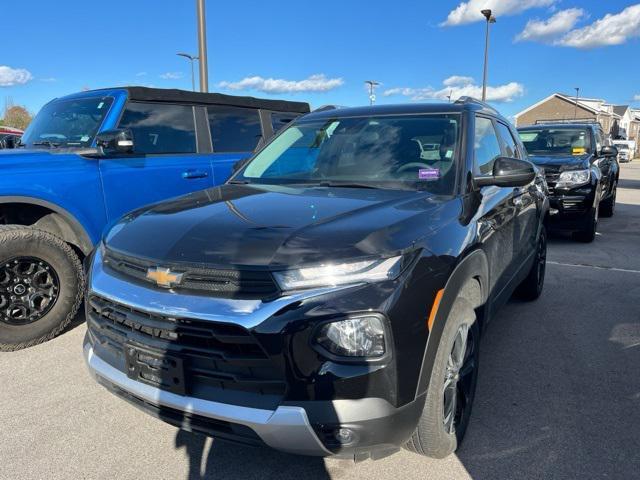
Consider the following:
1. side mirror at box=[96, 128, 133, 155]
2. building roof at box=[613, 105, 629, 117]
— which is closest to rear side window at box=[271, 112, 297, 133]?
side mirror at box=[96, 128, 133, 155]

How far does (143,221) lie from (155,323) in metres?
0.70

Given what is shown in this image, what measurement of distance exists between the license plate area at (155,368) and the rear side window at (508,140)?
3.15 metres

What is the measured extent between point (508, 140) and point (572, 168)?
416cm

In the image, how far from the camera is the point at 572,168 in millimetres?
7832

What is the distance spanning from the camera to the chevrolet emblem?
82.3 inches

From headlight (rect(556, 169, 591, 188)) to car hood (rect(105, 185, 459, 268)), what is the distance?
5877 millimetres

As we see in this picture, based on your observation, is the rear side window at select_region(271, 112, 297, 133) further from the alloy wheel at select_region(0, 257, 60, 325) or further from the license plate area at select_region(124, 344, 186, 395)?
the license plate area at select_region(124, 344, 186, 395)

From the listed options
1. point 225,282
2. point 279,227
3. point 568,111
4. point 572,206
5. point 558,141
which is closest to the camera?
point 225,282

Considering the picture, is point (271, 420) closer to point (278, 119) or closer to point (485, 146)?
point (485, 146)

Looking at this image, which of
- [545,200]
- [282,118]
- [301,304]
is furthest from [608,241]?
[301,304]

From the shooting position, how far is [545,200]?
5.08 m

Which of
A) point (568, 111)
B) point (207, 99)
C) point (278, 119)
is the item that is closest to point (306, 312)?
point (207, 99)

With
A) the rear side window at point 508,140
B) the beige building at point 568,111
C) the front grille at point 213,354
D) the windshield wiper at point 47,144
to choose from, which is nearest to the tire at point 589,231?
the rear side window at point 508,140

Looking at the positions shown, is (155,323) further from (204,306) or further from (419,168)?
(419,168)
